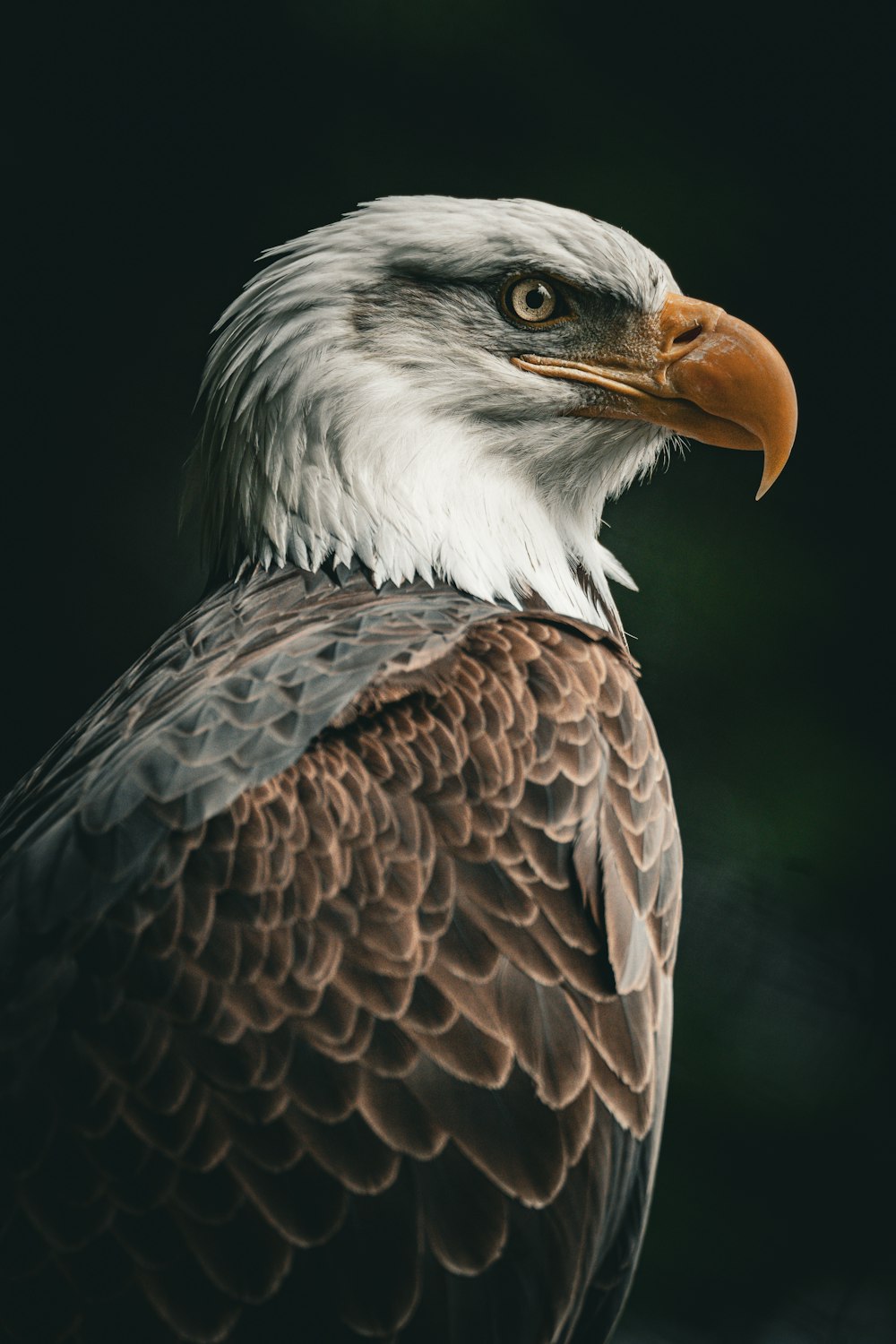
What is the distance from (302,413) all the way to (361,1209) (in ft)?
2.81

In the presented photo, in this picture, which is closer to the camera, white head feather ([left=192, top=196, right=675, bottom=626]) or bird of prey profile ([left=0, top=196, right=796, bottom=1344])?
bird of prey profile ([left=0, top=196, right=796, bottom=1344])

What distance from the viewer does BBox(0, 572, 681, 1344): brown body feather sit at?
103cm

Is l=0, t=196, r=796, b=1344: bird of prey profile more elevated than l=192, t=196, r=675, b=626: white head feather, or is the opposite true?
l=192, t=196, r=675, b=626: white head feather

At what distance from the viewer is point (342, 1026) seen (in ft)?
3.45

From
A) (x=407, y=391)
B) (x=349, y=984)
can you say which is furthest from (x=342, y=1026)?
(x=407, y=391)

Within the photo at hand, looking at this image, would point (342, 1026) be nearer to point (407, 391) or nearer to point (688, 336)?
point (407, 391)

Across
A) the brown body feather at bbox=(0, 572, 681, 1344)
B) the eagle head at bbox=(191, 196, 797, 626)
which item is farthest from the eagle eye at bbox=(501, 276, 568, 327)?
the brown body feather at bbox=(0, 572, 681, 1344)

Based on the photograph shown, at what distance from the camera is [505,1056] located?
1103 millimetres

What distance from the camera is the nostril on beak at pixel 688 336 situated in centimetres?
149

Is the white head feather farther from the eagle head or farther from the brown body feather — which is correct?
the brown body feather

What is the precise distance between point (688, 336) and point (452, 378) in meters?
0.28

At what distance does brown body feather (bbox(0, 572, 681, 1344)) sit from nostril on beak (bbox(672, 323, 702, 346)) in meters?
0.49

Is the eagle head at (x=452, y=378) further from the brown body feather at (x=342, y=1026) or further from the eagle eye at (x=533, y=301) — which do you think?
the brown body feather at (x=342, y=1026)

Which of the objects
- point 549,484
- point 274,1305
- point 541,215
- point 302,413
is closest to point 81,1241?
point 274,1305
